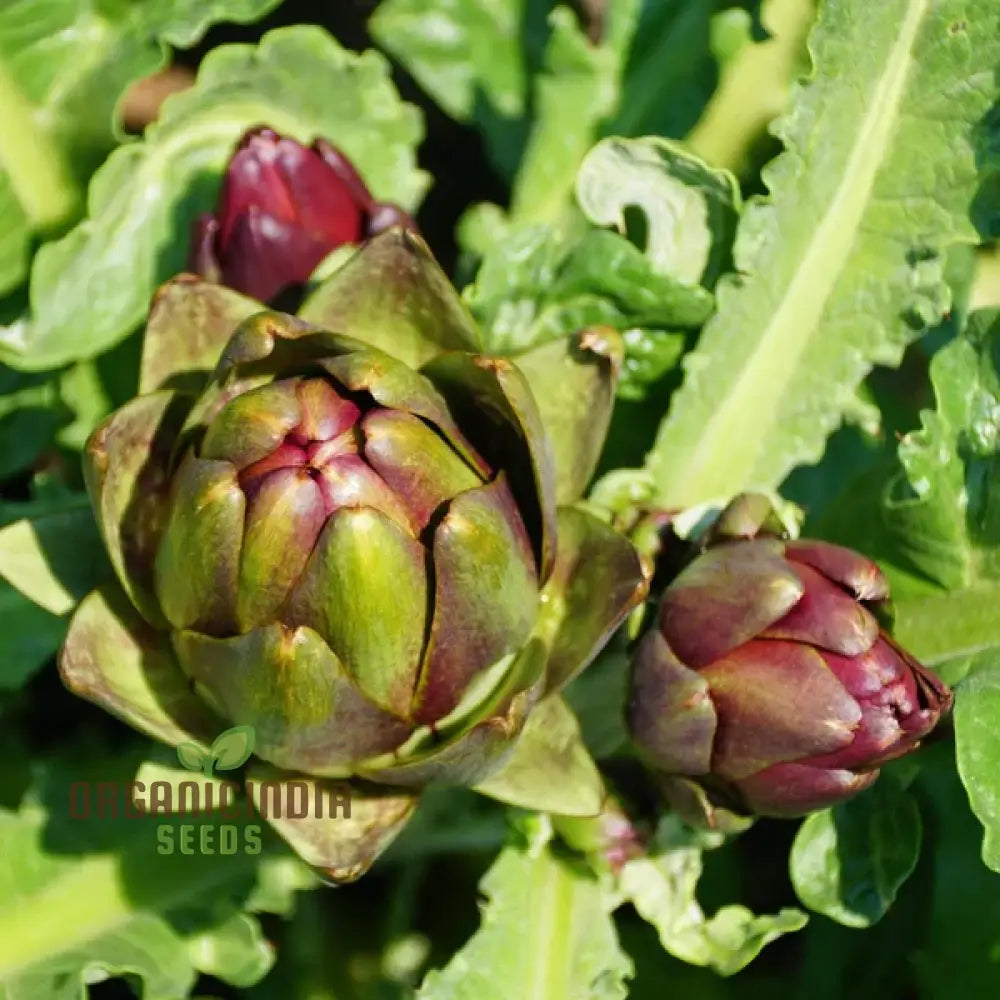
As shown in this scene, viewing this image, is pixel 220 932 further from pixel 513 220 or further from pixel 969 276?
pixel 969 276

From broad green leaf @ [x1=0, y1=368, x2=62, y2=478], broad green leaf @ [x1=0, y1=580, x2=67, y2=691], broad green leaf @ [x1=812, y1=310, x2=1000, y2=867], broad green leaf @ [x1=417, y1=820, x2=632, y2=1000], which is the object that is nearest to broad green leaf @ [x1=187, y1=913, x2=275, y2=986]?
broad green leaf @ [x1=417, y1=820, x2=632, y2=1000]

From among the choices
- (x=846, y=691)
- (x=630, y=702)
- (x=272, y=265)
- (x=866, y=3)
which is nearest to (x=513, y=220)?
(x=272, y=265)

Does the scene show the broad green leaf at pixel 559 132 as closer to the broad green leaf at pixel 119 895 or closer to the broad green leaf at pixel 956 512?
the broad green leaf at pixel 956 512

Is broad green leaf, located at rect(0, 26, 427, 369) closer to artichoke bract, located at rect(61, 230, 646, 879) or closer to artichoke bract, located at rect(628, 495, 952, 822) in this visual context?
artichoke bract, located at rect(61, 230, 646, 879)

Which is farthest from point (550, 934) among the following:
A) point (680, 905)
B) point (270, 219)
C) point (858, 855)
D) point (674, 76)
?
point (674, 76)

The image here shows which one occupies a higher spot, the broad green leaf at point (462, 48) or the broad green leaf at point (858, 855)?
the broad green leaf at point (462, 48)

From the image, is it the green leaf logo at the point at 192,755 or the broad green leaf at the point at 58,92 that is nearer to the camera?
the green leaf logo at the point at 192,755

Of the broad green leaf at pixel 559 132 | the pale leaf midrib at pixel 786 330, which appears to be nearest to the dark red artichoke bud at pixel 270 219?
the broad green leaf at pixel 559 132
